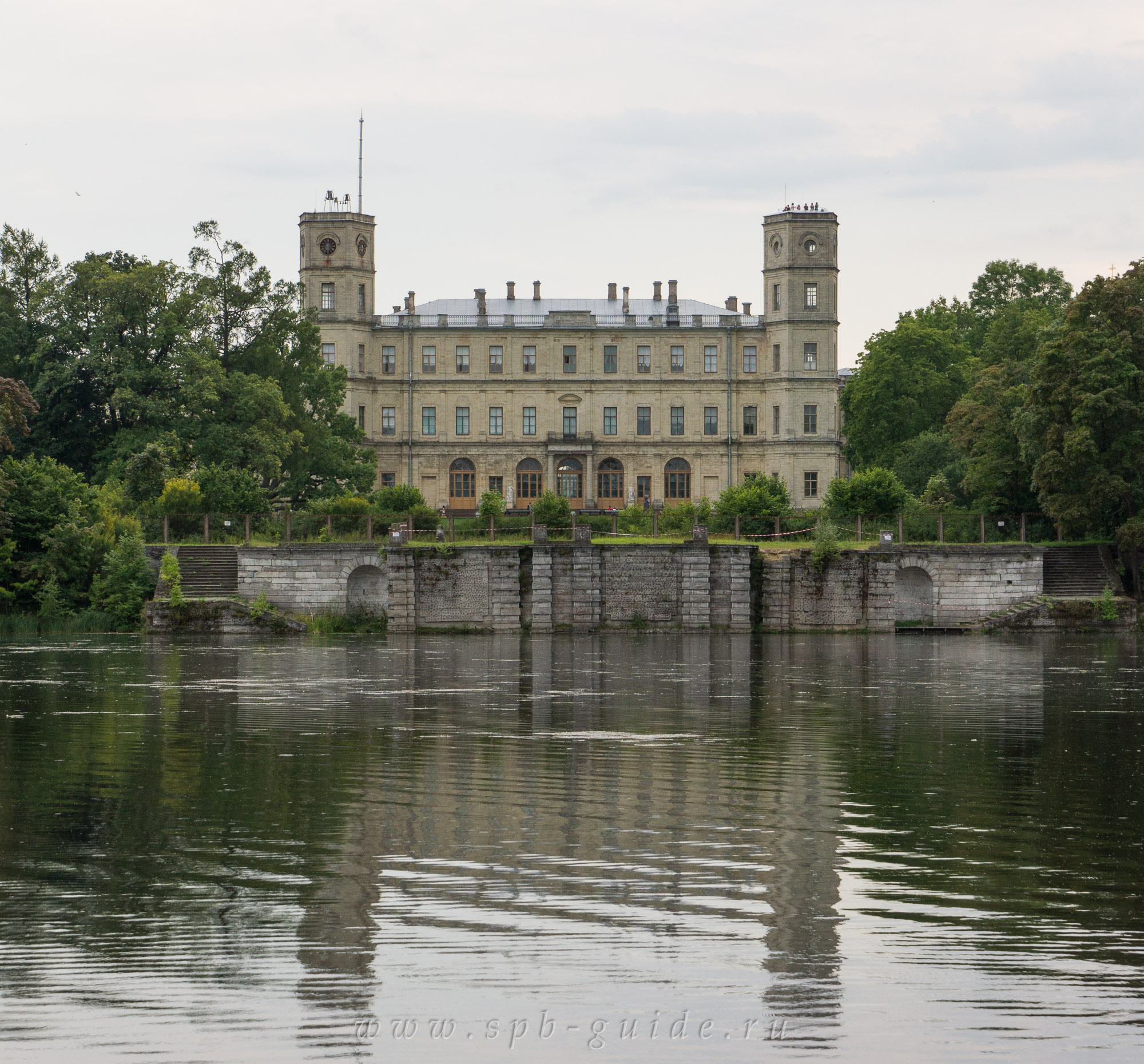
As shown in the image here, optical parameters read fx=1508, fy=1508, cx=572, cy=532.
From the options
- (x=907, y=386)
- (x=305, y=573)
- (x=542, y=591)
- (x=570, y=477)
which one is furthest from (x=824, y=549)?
(x=570, y=477)

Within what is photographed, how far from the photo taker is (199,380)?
189 ft

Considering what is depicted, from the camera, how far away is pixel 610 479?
82.8m

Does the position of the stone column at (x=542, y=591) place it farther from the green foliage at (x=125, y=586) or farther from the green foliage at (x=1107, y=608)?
the green foliage at (x=1107, y=608)

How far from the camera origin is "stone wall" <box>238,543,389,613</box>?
49.1 metres

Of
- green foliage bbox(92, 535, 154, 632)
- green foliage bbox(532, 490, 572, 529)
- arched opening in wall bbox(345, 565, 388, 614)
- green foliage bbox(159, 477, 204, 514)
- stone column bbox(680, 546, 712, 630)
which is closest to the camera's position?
green foliage bbox(92, 535, 154, 632)

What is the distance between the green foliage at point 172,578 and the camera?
4722 cm

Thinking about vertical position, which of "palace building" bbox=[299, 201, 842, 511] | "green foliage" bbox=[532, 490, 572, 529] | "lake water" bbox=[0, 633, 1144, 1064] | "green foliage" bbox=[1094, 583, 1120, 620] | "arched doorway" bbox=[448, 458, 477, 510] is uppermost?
"palace building" bbox=[299, 201, 842, 511]

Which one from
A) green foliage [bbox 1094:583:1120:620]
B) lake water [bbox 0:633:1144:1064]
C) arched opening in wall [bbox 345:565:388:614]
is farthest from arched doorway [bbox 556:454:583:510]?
lake water [bbox 0:633:1144:1064]

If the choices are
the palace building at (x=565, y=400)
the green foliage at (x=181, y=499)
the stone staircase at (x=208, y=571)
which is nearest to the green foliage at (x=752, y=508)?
the stone staircase at (x=208, y=571)

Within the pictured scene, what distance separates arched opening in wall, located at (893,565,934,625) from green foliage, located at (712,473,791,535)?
5090mm

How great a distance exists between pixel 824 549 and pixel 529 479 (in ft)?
113

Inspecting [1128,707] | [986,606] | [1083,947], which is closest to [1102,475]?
[986,606]

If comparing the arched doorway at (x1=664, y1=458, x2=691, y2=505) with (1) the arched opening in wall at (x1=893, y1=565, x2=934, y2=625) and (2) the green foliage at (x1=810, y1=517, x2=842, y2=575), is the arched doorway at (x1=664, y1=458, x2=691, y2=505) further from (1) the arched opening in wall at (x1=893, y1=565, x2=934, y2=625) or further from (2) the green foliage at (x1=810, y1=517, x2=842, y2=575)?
(2) the green foliage at (x1=810, y1=517, x2=842, y2=575)

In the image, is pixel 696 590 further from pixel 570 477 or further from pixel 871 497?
pixel 570 477
